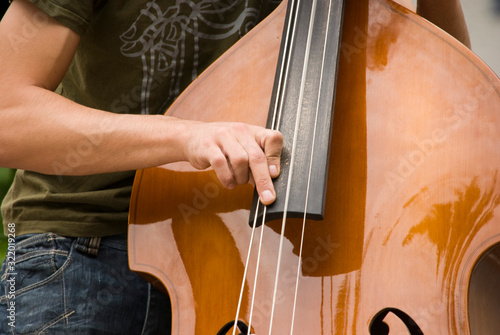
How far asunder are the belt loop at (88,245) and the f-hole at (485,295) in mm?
548

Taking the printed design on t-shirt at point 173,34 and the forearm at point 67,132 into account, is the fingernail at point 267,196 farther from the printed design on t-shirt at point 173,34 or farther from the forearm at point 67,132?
the printed design on t-shirt at point 173,34

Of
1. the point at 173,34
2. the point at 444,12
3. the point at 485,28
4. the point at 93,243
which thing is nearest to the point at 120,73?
the point at 173,34

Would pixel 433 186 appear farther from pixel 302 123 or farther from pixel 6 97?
pixel 6 97

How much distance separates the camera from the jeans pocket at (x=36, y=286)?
2.51ft

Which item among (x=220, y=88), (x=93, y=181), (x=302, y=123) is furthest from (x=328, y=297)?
(x=93, y=181)

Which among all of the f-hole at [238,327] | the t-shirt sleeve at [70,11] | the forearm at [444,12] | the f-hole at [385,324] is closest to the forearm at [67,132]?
the t-shirt sleeve at [70,11]

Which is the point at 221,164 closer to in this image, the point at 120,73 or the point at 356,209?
the point at 356,209

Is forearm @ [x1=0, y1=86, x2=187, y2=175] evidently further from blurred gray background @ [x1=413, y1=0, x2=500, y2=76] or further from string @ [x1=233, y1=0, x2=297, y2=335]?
blurred gray background @ [x1=413, y1=0, x2=500, y2=76]

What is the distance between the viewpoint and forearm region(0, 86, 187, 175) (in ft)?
2.19

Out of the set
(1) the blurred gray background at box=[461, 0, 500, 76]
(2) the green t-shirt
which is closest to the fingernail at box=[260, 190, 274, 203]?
(2) the green t-shirt

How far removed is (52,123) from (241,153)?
28 centimetres

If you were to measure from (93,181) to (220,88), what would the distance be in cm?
27

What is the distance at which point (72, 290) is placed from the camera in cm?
79

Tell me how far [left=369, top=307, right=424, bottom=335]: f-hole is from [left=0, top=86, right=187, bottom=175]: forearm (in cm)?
33
